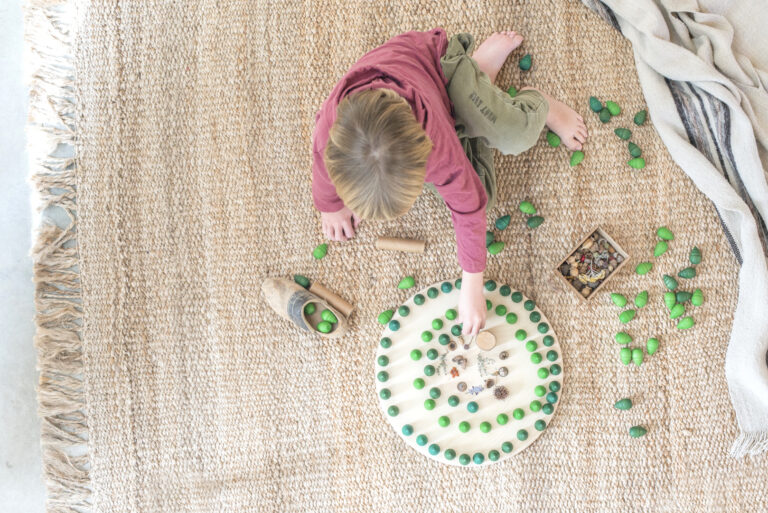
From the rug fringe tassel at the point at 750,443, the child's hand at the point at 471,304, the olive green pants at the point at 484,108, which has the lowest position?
the rug fringe tassel at the point at 750,443

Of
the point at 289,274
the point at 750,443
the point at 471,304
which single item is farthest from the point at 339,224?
the point at 750,443

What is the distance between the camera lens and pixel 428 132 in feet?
2.49

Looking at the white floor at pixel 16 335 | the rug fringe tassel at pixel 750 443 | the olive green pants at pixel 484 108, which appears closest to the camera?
the olive green pants at pixel 484 108

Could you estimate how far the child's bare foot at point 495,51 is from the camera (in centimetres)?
107

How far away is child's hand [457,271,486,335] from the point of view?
100cm

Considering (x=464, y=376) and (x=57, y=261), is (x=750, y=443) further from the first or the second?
(x=57, y=261)

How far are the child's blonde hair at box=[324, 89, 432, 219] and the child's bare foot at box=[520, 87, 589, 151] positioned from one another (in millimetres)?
469

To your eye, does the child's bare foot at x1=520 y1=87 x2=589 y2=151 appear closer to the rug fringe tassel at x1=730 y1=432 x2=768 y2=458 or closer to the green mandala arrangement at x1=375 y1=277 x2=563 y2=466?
the green mandala arrangement at x1=375 y1=277 x2=563 y2=466

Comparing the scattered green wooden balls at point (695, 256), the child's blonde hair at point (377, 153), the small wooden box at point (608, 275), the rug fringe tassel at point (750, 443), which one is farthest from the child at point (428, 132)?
the rug fringe tassel at point (750, 443)

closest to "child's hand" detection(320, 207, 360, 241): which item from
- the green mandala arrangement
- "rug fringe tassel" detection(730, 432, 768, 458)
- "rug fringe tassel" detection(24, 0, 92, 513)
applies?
the green mandala arrangement

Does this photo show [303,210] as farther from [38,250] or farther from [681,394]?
[681,394]

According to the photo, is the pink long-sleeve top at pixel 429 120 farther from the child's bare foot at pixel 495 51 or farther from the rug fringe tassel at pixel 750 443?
the rug fringe tassel at pixel 750 443

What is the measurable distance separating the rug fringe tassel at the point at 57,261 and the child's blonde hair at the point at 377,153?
28.6 inches

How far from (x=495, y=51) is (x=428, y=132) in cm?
41
